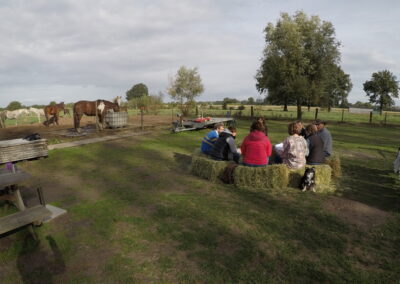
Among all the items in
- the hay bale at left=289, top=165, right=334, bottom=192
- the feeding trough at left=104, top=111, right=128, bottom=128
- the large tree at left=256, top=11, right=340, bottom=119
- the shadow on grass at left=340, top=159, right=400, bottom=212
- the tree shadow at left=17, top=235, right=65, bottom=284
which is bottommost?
the tree shadow at left=17, top=235, right=65, bottom=284

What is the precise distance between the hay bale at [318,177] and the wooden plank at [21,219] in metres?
5.13

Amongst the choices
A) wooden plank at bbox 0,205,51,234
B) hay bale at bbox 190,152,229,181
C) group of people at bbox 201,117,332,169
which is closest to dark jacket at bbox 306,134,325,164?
group of people at bbox 201,117,332,169

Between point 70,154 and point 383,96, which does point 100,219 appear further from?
point 383,96

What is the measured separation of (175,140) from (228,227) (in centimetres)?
927

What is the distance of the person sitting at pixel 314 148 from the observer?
19.9 feet

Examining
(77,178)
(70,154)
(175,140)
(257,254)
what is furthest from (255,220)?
(175,140)

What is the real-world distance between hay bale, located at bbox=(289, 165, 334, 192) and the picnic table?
5114 millimetres

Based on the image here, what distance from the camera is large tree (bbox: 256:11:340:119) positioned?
960 inches

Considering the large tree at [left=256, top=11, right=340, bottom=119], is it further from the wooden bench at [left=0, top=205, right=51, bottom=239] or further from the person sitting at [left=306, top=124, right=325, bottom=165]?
the wooden bench at [left=0, top=205, right=51, bottom=239]

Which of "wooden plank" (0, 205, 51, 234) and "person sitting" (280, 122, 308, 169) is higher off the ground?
"person sitting" (280, 122, 308, 169)

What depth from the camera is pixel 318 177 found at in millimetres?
5809

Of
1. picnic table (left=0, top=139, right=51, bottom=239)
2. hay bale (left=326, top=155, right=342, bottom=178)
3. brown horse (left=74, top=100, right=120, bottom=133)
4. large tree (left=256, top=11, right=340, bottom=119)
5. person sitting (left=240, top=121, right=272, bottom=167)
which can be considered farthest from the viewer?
large tree (left=256, top=11, right=340, bottom=119)

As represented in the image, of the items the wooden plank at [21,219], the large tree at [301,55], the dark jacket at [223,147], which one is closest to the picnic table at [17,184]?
the wooden plank at [21,219]

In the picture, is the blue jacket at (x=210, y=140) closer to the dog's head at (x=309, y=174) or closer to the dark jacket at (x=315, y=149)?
the dark jacket at (x=315, y=149)
